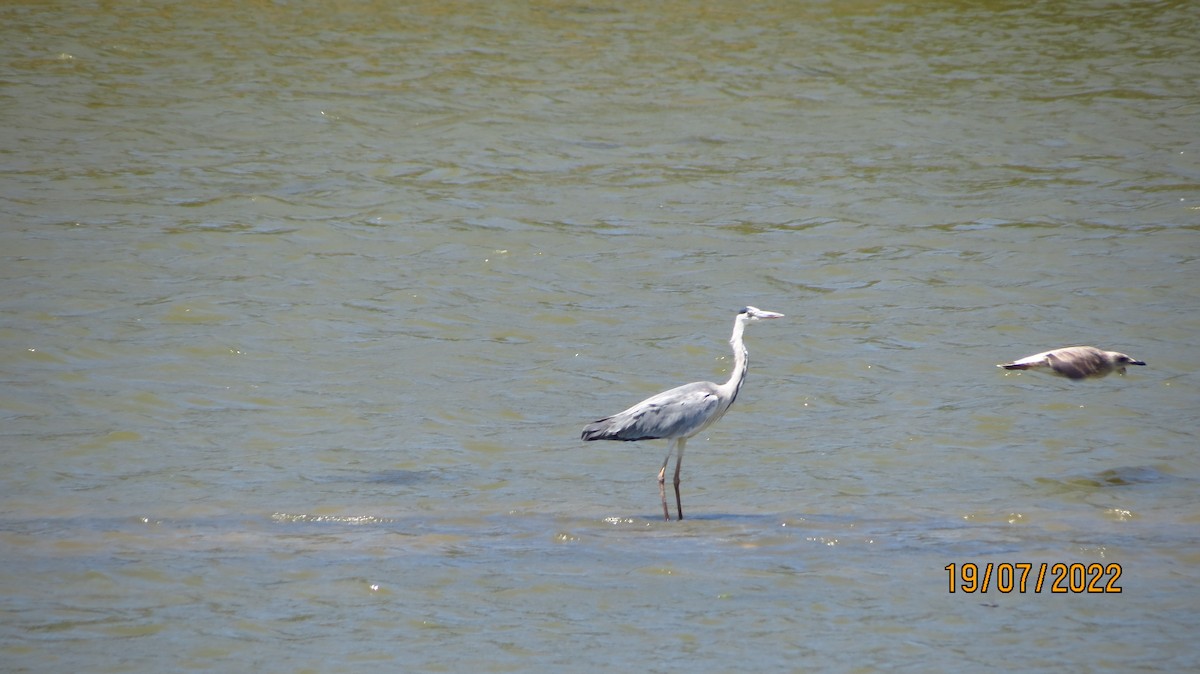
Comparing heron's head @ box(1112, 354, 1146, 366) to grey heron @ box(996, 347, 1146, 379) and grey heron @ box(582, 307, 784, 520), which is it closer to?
grey heron @ box(996, 347, 1146, 379)

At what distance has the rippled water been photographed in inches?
284

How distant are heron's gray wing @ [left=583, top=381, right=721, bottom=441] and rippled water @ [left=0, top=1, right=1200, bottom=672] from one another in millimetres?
443

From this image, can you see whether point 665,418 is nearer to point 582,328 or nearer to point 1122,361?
point 1122,361

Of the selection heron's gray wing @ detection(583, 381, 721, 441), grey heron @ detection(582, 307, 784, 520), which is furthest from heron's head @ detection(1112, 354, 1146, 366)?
heron's gray wing @ detection(583, 381, 721, 441)

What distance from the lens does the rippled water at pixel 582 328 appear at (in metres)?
7.20

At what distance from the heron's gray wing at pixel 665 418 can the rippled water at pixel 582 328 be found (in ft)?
1.45

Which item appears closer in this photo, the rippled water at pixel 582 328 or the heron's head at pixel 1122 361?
the rippled water at pixel 582 328

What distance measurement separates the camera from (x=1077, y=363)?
948 cm

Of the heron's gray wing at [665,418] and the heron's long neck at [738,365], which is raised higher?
the heron's long neck at [738,365]

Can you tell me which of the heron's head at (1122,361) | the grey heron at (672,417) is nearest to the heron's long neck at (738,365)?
the grey heron at (672,417)

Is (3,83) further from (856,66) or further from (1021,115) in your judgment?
(1021,115)

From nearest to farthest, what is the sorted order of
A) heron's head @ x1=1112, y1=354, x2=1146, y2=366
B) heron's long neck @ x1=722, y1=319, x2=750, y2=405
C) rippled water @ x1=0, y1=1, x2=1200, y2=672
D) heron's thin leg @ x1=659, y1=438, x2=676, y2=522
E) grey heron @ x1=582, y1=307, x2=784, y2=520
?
rippled water @ x1=0, y1=1, x2=1200, y2=672
heron's thin leg @ x1=659, y1=438, x2=676, y2=522
grey heron @ x1=582, y1=307, x2=784, y2=520
heron's long neck @ x1=722, y1=319, x2=750, y2=405
heron's head @ x1=1112, y1=354, x2=1146, y2=366

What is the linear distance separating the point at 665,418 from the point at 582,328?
3.46 meters

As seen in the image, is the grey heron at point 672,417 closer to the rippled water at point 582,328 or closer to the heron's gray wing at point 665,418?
the heron's gray wing at point 665,418
